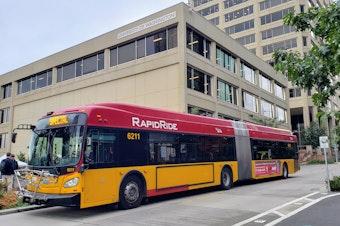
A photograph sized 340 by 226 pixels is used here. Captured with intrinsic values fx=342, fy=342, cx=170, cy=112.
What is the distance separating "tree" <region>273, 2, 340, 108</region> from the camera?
15.4ft

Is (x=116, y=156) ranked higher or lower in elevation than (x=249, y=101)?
lower

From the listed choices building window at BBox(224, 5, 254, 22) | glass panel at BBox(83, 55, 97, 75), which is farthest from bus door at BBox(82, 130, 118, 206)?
building window at BBox(224, 5, 254, 22)

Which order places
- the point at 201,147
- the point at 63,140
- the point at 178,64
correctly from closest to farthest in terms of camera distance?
the point at 63,140 → the point at 201,147 → the point at 178,64

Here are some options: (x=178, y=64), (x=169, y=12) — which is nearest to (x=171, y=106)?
(x=178, y=64)

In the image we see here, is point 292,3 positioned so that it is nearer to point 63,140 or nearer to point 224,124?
point 224,124

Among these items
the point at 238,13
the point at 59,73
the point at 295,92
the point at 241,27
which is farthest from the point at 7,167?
the point at 238,13

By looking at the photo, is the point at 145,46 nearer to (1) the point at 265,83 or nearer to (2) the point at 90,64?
(2) the point at 90,64

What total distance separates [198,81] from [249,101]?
12576 millimetres

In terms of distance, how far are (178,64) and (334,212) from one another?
60.8 feet

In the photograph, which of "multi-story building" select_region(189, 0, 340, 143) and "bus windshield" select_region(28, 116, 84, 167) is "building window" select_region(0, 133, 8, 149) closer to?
"bus windshield" select_region(28, 116, 84, 167)

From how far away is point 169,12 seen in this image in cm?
2784

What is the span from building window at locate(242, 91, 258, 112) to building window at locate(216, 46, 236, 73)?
3.74 meters

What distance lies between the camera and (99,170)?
403 inches

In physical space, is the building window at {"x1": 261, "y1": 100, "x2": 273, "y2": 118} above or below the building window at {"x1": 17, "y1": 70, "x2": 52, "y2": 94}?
below
